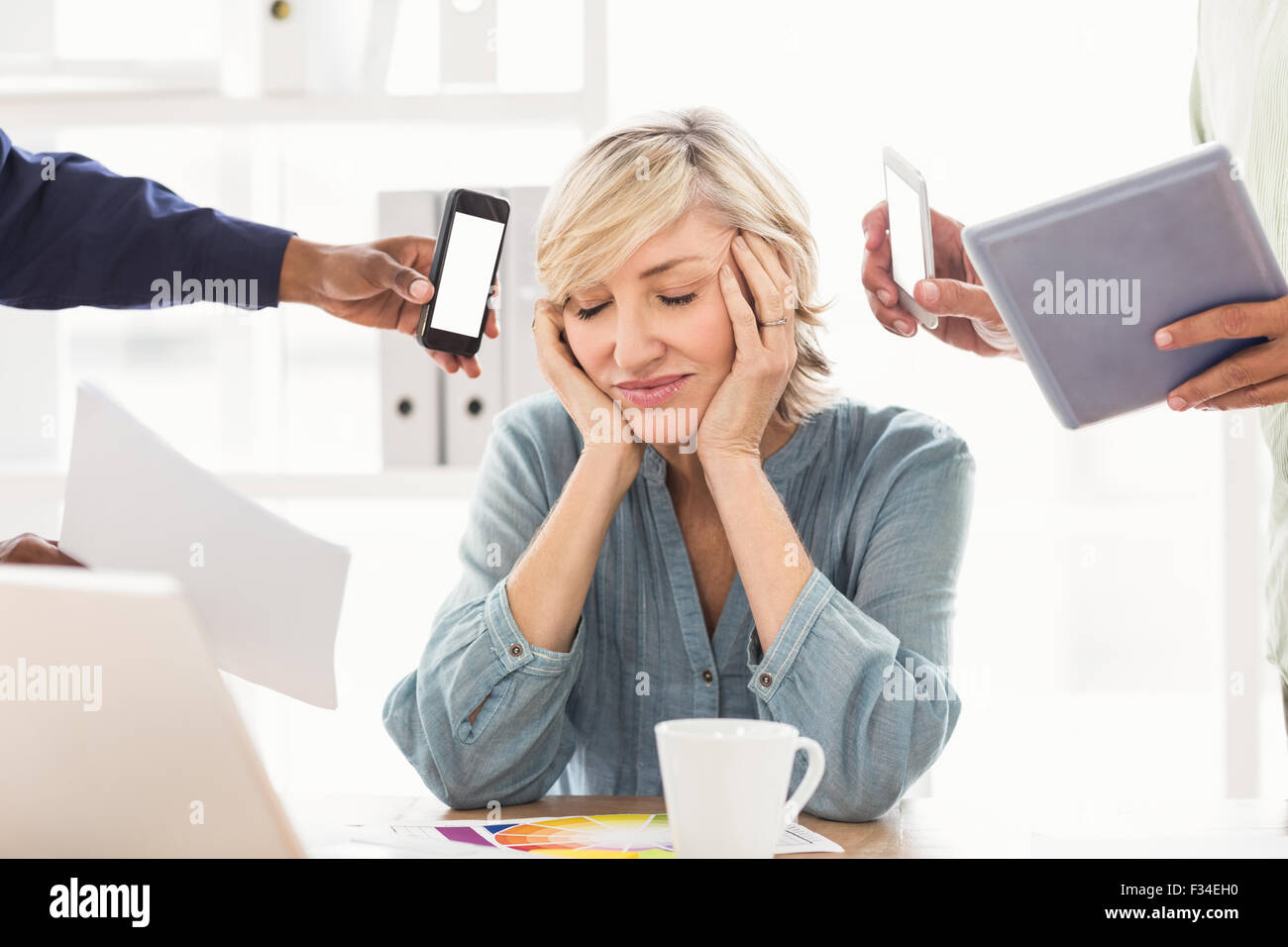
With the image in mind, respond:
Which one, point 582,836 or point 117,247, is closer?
point 582,836

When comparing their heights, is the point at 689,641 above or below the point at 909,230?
below

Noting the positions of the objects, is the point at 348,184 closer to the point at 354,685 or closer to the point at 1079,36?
the point at 354,685

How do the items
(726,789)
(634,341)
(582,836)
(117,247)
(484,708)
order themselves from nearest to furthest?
(726,789) → (582,836) → (484,708) → (634,341) → (117,247)

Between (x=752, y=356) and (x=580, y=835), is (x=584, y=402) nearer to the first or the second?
(x=752, y=356)

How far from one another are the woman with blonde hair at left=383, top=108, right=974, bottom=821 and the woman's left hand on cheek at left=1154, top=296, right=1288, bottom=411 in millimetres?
297

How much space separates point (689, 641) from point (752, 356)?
0.34 m

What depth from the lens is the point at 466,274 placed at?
1.48 m

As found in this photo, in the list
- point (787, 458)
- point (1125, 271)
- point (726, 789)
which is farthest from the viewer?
point (787, 458)

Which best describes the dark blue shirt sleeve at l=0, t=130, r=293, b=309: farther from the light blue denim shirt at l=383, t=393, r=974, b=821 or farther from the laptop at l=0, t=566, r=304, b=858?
the laptop at l=0, t=566, r=304, b=858

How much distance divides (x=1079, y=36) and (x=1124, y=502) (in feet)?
3.39

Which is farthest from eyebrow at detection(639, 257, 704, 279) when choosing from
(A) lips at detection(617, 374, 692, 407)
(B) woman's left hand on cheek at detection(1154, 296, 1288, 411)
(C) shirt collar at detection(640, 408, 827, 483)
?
(B) woman's left hand on cheek at detection(1154, 296, 1288, 411)

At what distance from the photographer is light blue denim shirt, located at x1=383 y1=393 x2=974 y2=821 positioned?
1.12 metres

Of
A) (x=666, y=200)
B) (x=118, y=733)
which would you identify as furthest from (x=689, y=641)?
(x=118, y=733)
